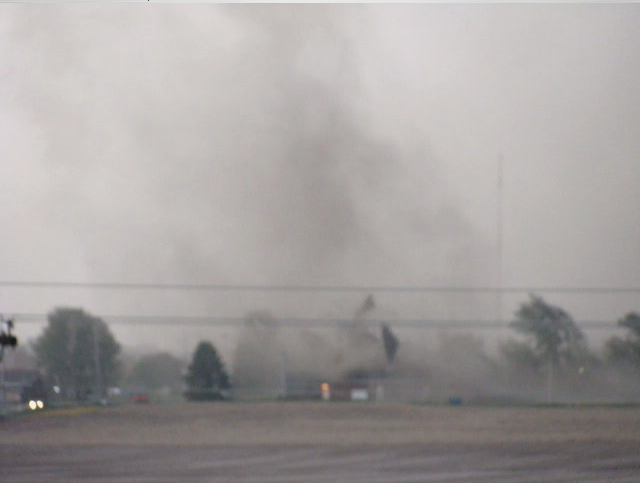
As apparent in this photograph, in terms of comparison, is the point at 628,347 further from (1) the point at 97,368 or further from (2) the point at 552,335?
(1) the point at 97,368

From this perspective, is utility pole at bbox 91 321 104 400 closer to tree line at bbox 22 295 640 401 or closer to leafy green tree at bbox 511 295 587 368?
tree line at bbox 22 295 640 401

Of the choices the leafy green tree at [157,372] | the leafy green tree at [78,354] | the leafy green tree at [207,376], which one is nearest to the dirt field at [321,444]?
the leafy green tree at [207,376]

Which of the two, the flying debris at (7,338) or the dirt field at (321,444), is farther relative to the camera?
the flying debris at (7,338)

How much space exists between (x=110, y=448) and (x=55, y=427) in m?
1.60

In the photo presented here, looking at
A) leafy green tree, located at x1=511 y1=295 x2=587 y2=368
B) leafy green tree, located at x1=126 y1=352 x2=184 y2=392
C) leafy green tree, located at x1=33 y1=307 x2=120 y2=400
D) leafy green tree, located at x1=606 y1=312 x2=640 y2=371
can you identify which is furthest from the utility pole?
leafy green tree, located at x1=606 y1=312 x2=640 y2=371

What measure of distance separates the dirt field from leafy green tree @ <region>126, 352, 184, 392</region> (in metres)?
0.53

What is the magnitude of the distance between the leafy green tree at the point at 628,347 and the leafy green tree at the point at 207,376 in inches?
283

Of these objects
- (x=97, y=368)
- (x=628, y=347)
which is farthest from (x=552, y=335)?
(x=97, y=368)

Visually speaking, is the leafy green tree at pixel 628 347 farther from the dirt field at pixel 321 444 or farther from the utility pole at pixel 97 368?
the utility pole at pixel 97 368

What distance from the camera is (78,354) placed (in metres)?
15.8

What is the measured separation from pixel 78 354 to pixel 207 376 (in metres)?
2.39

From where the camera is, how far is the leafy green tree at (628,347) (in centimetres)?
1600

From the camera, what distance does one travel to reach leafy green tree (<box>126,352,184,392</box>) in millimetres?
15773

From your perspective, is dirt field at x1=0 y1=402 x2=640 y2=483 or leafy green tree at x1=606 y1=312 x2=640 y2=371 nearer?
dirt field at x1=0 y1=402 x2=640 y2=483
